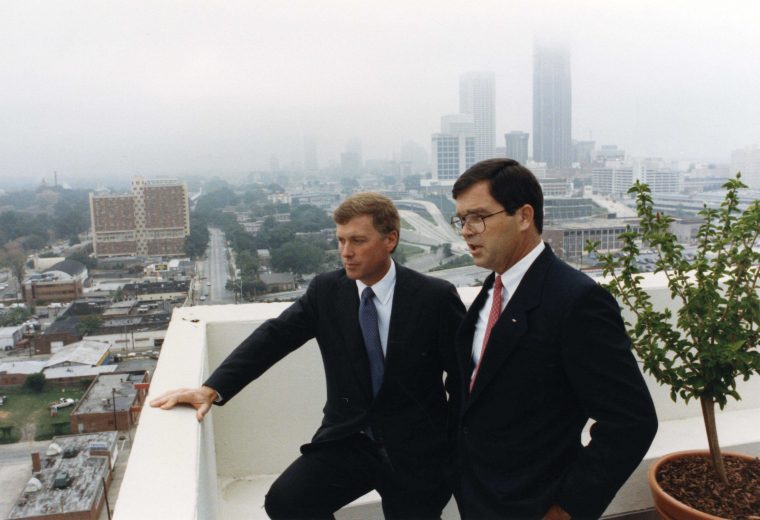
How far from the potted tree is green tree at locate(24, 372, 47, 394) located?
6.47 ft

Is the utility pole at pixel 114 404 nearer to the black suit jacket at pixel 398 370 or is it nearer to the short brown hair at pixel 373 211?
the black suit jacket at pixel 398 370

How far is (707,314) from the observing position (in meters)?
1.88

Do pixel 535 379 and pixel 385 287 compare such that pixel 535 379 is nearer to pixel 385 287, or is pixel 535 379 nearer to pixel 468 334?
pixel 468 334

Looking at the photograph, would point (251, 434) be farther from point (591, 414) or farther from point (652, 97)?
point (652, 97)

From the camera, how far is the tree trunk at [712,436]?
6.40ft

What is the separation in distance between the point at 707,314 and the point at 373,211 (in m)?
1.07

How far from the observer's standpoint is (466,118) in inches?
141

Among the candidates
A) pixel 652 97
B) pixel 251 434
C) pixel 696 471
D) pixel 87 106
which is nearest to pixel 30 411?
pixel 251 434

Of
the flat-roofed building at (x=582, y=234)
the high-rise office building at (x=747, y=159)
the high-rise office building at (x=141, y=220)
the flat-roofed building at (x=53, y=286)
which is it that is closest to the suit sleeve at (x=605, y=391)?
the flat-roofed building at (x=582, y=234)

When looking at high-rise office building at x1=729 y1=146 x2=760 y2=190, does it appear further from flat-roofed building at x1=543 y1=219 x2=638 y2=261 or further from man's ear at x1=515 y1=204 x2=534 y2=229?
man's ear at x1=515 y1=204 x2=534 y2=229

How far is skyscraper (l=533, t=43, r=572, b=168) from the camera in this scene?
371 cm

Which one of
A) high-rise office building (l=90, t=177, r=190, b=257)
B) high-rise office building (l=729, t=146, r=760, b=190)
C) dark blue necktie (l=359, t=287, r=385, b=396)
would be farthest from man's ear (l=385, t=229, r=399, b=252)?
high-rise office building (l=729, t=146, r=760, b=190)

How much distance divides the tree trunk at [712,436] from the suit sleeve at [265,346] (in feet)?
4.10

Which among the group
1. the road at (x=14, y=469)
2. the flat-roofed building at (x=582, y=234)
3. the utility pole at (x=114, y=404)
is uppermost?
the flat-roofed building at (x=582, y=234)
